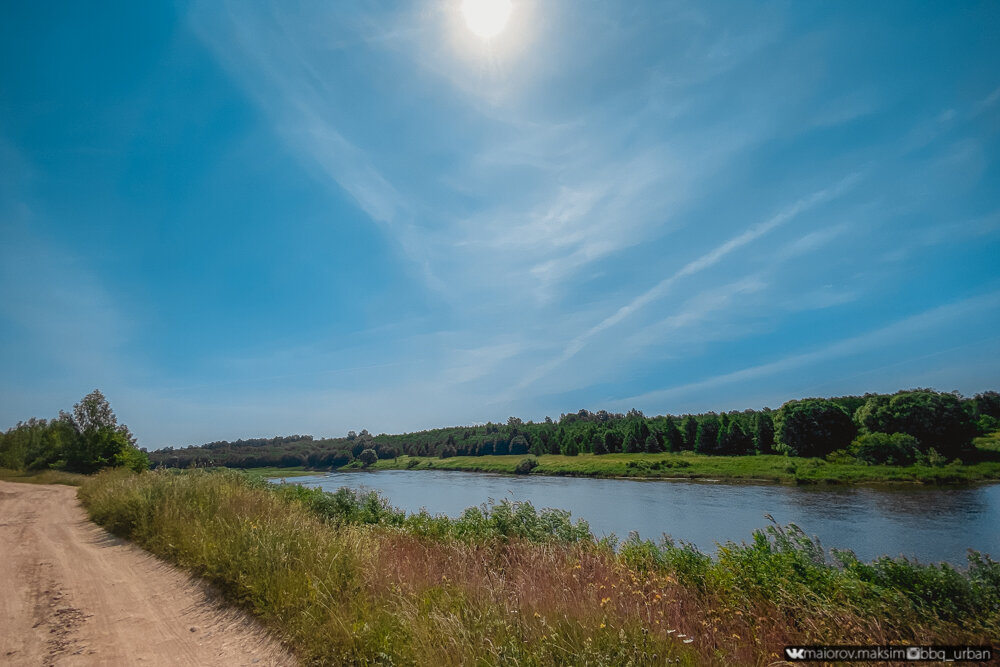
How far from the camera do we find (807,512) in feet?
88.9

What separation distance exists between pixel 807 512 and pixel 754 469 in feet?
84.4

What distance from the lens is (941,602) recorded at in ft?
19.4

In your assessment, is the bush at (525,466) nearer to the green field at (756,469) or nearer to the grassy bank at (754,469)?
the grassy bank at (754,469)

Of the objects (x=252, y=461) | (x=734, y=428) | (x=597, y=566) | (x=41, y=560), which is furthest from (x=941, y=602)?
(x=252, y=461)

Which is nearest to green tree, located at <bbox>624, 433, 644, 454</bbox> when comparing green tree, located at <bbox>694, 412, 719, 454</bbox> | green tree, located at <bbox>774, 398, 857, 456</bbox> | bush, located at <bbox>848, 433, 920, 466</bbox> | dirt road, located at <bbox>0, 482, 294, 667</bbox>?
green tree, located at <bbox>694, 412, 719, 454</bbox>

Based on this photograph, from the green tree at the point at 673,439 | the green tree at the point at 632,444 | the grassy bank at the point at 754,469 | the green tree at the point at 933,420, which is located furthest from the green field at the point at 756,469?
the green tree at the point at 673,439

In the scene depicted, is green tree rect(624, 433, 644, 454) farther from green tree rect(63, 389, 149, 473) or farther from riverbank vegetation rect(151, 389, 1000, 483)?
green tree rect(63, 389, 149, 473)

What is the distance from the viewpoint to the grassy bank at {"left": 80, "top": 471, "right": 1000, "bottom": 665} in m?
4.04

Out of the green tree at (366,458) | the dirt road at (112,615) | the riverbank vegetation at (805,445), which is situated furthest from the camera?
the green tree at (366,458)

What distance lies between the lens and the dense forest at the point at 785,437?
131 ft

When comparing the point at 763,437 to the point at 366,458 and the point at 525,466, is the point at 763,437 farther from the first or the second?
the point at 366,458

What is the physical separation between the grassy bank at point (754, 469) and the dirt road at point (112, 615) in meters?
48.9

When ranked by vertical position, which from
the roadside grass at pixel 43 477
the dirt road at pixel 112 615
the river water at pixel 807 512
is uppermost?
the dirt road at pixel 112 615

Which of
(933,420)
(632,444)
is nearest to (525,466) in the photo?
(632,444)
